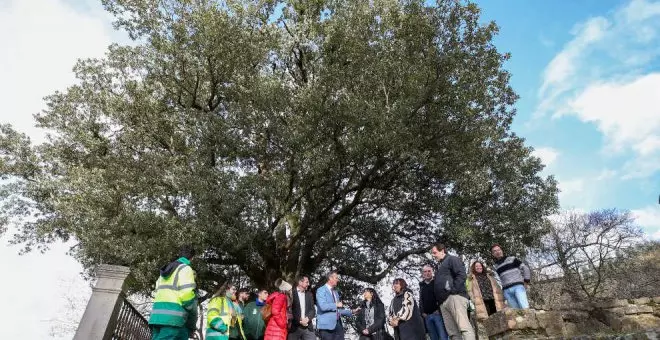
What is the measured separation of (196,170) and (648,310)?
11884mm

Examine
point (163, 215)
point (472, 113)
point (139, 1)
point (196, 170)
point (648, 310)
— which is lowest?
point (648, 310)

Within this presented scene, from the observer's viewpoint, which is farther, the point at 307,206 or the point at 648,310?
the point at 307,206

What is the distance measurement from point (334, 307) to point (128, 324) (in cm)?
454

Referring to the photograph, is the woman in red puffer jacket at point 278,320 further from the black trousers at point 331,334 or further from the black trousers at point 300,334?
the black trousers at point 331,334

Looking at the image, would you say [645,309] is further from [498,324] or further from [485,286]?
[498,324]

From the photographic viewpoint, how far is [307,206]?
13.9 meters

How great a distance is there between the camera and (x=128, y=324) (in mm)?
8719

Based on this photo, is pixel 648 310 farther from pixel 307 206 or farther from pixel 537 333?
pixel 307 206

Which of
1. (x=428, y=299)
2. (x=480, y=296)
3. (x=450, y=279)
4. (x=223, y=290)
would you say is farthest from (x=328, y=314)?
(x=480, y=296)

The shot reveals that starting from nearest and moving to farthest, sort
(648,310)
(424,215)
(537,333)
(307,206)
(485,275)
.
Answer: (537,333), (648,310), (485,275), (307,206), (424,215)

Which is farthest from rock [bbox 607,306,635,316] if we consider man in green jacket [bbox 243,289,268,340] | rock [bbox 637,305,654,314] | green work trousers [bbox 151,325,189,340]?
green work trousers [bbox 151,325,189,340]

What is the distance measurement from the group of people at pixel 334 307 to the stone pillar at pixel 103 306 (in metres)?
1.75

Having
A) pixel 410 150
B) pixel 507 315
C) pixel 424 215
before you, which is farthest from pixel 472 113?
pixel 507 315

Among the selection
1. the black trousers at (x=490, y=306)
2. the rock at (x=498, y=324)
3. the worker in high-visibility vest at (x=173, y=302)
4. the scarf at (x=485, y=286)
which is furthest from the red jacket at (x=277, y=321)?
the black trousers at (x=490, y=306)
